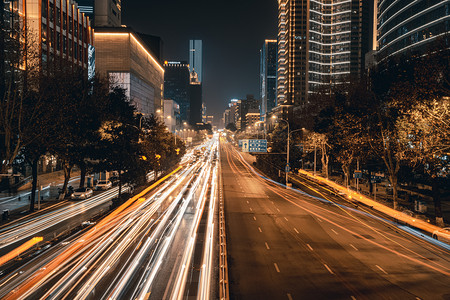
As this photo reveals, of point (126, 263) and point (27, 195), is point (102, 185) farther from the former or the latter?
point (126, 263)

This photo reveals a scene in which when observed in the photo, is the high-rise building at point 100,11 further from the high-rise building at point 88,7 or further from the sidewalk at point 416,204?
the sidewalk at point 416,204

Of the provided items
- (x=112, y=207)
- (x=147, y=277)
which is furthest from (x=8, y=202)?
(x=147, y=277)

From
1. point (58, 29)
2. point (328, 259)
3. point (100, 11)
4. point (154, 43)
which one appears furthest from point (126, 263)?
point (154, 43)

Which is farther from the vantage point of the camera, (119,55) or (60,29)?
(119,55)

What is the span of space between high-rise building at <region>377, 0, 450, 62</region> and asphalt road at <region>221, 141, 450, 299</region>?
50821 millimetres

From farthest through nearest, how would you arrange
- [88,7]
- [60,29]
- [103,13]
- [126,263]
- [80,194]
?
[88,7] < [103,13] < [60,29] < [80,194] < [126,263]

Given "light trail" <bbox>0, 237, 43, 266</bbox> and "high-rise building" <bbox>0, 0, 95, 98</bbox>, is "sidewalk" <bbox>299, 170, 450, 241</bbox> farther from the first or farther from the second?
"high-rise building" <bbox>0, 0, 95, 98</bbox>

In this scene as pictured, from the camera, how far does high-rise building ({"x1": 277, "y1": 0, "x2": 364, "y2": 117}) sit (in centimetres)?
19388

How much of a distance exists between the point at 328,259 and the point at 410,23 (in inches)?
3007

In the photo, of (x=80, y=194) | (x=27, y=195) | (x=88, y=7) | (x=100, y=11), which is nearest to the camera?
(x=80, y=194)

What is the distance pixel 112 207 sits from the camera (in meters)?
30.5

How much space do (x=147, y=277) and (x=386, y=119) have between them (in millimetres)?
27578

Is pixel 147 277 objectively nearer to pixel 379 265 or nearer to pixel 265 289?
pixel 265 289

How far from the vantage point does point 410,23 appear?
7519 cm
